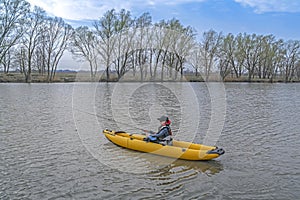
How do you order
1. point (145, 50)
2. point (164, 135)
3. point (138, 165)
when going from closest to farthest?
point (138, 165) < point (164, 135) < point (145, 50)

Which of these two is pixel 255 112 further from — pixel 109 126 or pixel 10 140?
pixel 10 140

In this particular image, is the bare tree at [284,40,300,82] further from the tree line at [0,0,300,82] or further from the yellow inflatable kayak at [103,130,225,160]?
the yellow inflatable kayak at [103,130,225,160]

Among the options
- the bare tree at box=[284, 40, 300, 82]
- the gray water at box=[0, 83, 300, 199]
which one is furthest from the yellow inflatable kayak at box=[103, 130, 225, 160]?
the bare tree at box=[284, 40, 300, 82]

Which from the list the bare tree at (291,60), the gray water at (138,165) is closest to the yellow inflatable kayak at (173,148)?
the gray water at (138,165)

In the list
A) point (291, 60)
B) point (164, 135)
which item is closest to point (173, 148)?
point (164, 135)

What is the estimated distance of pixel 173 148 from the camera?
8922mm

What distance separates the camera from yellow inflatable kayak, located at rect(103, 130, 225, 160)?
852 cm

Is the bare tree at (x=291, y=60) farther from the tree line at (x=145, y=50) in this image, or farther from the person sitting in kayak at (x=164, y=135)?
the person sitting in kayak at (x=164, y=135)

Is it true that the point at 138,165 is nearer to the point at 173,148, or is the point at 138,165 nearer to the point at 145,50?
the point at 173,148

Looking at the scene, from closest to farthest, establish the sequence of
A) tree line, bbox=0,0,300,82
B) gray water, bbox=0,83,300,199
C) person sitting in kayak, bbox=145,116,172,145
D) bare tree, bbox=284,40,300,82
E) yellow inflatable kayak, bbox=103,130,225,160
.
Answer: gray water, bbox=0,83,300,199
yellow inflatable kayak, bbox=103,130,225,160
person sitting in kayak, bbox=145,116,172,145
tree line, bbox=0,0,300,82
bare tree, bbox=284,40,300,82

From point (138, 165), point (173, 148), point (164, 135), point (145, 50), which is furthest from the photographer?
point (145, 50)

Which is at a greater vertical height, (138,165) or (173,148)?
(173,148)

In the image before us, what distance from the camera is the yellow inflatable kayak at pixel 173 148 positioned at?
8.52 metres

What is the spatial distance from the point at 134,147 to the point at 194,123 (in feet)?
20.0
